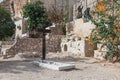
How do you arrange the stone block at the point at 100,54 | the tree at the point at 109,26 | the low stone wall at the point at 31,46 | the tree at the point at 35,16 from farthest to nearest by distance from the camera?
the tree at the point at 35,16
the low stone wall at the point at 31,46
the stone block at the point at 100,54
the tree at the point at 109,26

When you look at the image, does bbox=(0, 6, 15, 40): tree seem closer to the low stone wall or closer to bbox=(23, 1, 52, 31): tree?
the low stone wall

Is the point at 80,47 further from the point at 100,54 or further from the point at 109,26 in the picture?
the point at 109,26

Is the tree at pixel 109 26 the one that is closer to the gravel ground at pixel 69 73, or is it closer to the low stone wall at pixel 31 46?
the gravel ground at pixel 69 73

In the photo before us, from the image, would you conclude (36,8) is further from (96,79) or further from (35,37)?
(96,79)

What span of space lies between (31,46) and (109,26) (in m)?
7.57

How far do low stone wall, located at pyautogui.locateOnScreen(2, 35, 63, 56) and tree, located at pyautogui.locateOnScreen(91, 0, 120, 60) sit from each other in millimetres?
6237

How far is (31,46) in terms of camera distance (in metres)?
20.7

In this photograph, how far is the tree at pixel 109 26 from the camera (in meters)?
14.6

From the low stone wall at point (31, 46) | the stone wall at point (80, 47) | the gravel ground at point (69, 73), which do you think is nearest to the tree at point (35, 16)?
the low stone wall at point (31, 46)

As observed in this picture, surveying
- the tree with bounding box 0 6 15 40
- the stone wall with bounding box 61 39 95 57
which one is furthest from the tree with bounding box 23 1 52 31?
the tree with bounding box 0 6 15 40

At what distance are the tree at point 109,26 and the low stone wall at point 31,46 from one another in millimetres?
6237

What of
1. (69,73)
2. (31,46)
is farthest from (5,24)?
(69,73)

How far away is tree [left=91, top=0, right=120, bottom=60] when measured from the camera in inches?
575

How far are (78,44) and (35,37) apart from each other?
220 inches
